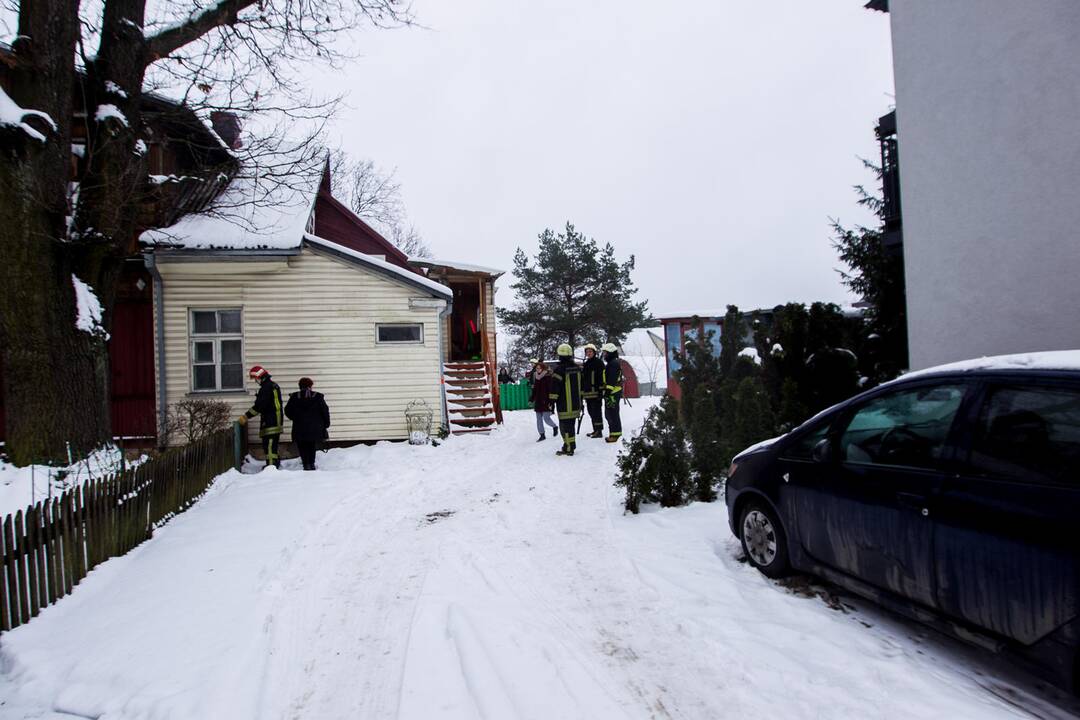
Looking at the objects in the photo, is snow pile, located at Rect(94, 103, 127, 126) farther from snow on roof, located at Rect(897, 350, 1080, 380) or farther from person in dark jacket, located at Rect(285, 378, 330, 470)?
snow on roof, located at Rect(897, 350, 1080, 380)

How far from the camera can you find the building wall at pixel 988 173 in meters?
7.29

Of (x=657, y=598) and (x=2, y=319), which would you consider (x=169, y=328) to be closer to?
(x=2, y=319)

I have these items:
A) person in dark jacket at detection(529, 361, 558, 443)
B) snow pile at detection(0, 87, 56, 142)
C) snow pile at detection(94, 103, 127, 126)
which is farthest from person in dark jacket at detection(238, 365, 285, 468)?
person in dark jacket at detection(529, 361, 558, 443)

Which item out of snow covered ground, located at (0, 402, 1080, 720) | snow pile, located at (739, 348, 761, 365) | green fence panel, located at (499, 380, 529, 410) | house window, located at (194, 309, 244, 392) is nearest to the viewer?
snow covered ground, located at (0, 402, 1080, 720)

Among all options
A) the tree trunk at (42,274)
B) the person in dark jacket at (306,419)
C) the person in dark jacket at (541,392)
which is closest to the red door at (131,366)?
the person in dark jacket at (306,419)

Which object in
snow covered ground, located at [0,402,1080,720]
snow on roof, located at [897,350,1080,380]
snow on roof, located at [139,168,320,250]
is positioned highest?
snow on roof, located at [139,168,320,250]

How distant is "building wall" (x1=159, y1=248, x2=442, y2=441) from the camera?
41.0ft

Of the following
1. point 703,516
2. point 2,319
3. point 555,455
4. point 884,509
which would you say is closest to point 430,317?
point 555,455

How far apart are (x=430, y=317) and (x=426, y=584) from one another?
9265mm

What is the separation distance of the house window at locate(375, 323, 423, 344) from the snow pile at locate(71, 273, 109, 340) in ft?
18.1

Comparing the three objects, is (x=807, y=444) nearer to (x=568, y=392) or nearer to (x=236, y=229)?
(x=568, y=392)

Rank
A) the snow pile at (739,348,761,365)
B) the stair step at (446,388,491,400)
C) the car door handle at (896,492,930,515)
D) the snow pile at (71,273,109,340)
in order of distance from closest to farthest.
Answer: the car door handle at (896,492,930,515) → the snow pile at (71,273,109,340) → the snow pile at (739,348,761,365) → the stair step at (446,388,491,400)

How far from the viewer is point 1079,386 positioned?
2.70m

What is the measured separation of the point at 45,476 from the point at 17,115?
14.6ft
